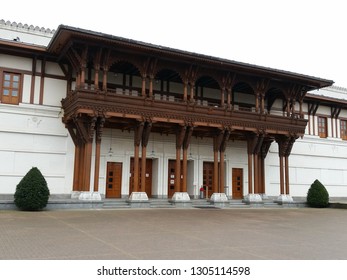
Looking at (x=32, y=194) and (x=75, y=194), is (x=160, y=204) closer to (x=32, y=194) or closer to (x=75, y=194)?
(x=75, y=194)

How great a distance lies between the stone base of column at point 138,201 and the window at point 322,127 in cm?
1744

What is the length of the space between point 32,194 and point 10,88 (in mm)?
6857

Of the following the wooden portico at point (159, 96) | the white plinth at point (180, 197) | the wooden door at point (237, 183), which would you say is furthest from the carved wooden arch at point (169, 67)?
the wooden door at point (237, 183)

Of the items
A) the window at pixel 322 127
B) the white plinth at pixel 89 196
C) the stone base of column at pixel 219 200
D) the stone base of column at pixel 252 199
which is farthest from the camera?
the window at pixel 322 127

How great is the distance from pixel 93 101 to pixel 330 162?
20.9 m

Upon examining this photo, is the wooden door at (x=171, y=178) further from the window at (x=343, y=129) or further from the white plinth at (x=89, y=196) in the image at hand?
the window at (x=343, y=129)

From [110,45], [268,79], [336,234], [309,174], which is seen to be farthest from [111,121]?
[309,174]

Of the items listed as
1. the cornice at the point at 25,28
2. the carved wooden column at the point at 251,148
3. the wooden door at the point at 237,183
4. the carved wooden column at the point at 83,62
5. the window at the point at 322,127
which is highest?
the cornice at the point at 25,28

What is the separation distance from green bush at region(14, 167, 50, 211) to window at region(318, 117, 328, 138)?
73.5 ft

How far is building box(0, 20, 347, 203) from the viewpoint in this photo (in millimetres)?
19375

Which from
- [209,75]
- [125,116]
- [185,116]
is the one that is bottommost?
[125,116]

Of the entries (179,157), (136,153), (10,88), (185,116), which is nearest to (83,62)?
(10,88)

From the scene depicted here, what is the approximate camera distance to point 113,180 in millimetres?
22688

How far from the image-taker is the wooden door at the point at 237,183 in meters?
26.5
